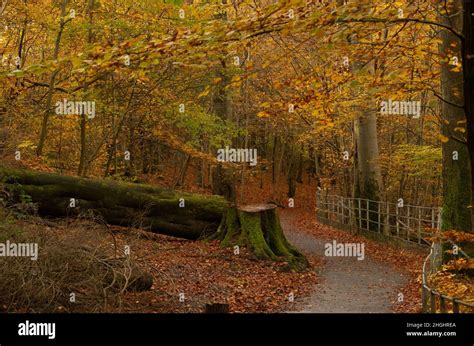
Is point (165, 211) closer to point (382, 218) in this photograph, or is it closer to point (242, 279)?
point (242, 279)

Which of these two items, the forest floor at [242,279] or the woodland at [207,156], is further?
the forest floor at [242,279]

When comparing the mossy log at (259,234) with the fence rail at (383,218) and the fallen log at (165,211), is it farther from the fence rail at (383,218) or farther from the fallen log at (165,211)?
the fence rail at (383,218)

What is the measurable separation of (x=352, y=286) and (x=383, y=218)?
27.7 feet

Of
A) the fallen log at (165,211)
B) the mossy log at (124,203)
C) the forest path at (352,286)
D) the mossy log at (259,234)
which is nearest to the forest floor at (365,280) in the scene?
the forest path at (352,286)

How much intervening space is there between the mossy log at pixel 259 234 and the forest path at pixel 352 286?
109 centimetres

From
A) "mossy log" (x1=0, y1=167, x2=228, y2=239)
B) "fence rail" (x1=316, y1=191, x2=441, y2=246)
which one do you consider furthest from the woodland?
"fence rail" (x1=316, y1=191, x2=441, y2=246)

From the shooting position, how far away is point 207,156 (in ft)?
68.9

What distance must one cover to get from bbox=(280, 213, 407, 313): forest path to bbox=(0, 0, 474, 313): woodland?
9 cm

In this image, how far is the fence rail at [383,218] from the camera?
17562mm

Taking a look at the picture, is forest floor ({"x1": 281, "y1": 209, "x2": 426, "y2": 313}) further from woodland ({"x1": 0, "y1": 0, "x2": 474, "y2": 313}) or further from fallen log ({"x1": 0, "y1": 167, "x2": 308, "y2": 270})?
fallen log ({"x1": 0, "y1": 167, "x2": 308, "y2": 270})

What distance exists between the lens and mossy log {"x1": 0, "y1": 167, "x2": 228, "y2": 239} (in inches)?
494

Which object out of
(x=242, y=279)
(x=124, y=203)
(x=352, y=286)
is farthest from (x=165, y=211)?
(x=352, y=286)
